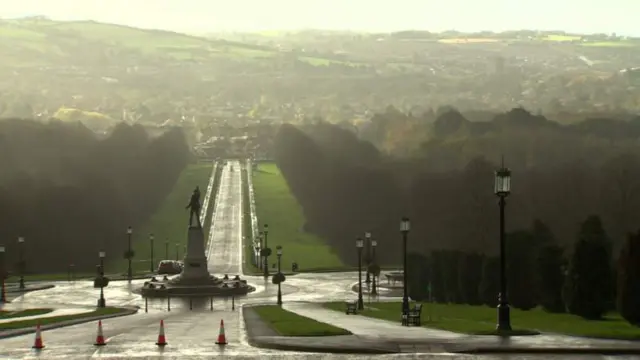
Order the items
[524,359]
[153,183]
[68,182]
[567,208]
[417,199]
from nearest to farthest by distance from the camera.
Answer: [524,359] < [567,208] < [417,199] < [68,182] < [153,183]

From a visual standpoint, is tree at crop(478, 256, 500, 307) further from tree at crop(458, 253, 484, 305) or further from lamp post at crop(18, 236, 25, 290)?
lamp post at crop(18, 236, 25, 290)

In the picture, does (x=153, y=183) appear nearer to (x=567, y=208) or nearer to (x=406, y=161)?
(x=406, y=161)

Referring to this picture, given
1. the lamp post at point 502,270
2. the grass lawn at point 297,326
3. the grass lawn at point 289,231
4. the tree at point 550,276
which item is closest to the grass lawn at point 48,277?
the grass lawn at point 289,231

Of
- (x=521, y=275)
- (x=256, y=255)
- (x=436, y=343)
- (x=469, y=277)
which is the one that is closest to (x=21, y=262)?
(x=256, y=255)

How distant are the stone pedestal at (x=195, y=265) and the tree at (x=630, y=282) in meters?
42.6

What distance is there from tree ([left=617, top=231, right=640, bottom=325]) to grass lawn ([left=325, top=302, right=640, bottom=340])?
0.40 m

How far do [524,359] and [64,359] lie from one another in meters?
10.3

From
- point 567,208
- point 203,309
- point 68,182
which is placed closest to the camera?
point 203,309

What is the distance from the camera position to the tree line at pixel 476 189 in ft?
344

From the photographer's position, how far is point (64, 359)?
3588 cm

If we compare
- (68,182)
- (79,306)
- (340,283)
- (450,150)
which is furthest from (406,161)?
(79,306)

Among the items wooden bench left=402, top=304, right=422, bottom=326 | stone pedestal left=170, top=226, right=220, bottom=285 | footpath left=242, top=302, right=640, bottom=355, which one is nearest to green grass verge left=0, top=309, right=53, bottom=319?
wooden bench left=402, top=304, right=422, bottom=326

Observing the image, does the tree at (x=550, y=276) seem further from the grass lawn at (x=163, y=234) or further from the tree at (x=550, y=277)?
the grass lawn at (x=163, y=234)

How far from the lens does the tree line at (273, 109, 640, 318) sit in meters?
105
